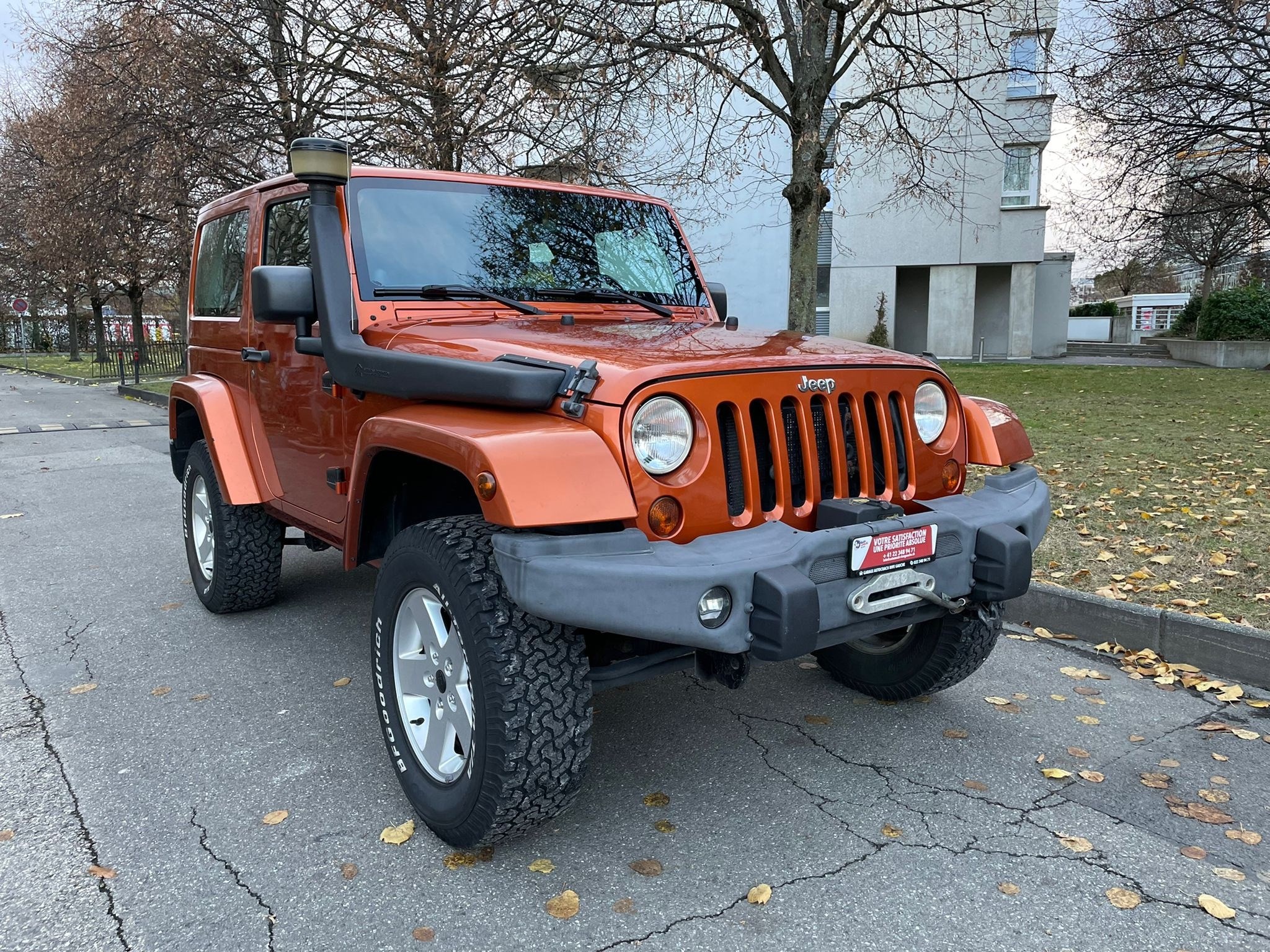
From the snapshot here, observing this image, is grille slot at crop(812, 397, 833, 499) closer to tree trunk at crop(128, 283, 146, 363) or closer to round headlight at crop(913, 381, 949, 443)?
round headlight at crop(913, 381, 949, 443)

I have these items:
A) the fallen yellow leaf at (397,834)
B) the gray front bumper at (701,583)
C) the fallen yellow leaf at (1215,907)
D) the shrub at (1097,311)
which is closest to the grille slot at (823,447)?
the gray front bumper at (701,583)

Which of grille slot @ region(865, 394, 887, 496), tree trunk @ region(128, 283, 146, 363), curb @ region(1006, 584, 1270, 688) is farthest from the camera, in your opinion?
tree trunk @ region(128, 283, 146, 363)

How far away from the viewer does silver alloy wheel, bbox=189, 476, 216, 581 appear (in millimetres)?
5008

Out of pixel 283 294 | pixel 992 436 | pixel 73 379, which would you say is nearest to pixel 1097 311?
pixel 73 379

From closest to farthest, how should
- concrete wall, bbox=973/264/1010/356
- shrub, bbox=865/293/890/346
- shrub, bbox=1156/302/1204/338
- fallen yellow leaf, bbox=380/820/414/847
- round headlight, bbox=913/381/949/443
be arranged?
fallen yellow leaf, bbox=380/820/414/847 < round headlight, bbox=913/381/949/443 < shrub, bbox=865/293/890/346 < concrete wall, bbox=973/264/1010/356 < shrub, bbox=1156/302/1204/338

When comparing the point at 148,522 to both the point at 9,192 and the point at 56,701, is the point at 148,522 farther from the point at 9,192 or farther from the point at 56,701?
the point at 9,192

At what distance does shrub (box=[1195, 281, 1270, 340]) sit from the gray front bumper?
2576 cm

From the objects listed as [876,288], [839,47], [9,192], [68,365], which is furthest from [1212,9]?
[68,365]

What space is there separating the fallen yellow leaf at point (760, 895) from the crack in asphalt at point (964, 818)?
11 centimetres

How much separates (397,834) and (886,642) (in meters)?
2.07

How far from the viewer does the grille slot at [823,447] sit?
2.96m

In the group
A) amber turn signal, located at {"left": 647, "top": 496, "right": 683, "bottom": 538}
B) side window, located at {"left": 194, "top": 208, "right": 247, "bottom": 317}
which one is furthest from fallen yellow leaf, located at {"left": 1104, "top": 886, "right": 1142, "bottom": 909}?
side window, located at {"left": 194, "top": 208, "right": 247, "bottom": 317}

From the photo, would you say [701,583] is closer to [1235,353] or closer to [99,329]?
[1235,353]

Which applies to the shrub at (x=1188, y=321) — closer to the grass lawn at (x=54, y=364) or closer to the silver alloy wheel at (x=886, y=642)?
the silver alloy wheel at (x=886, y=642)
